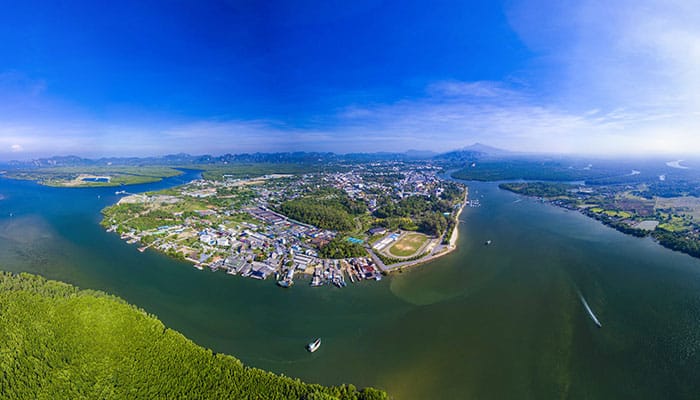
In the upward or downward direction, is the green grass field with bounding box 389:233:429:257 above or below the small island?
below

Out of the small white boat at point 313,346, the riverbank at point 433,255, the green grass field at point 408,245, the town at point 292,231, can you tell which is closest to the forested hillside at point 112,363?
the small white boat at point 313,346

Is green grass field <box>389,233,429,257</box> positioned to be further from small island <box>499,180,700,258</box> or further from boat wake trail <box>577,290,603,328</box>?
small island <box>499,180,700,258</box>

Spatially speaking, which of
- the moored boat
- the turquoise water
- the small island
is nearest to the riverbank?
the turquoise water

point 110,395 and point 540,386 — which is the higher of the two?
point 110,395

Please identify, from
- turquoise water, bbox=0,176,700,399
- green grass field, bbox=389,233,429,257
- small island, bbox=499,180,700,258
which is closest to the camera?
turquoise water, bbox=0,176,700,399

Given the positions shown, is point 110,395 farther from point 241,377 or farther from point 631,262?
point 631,262


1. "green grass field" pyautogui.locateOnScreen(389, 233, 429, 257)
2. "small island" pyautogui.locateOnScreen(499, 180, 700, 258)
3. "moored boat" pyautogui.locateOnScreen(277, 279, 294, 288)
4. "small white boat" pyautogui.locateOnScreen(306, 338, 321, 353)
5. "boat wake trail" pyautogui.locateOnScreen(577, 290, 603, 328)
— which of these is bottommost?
"small white boat" pyautogui.locateOnScreen(306, 338, 321, 353)

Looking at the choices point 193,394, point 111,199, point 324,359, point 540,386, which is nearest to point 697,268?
point 540,386
